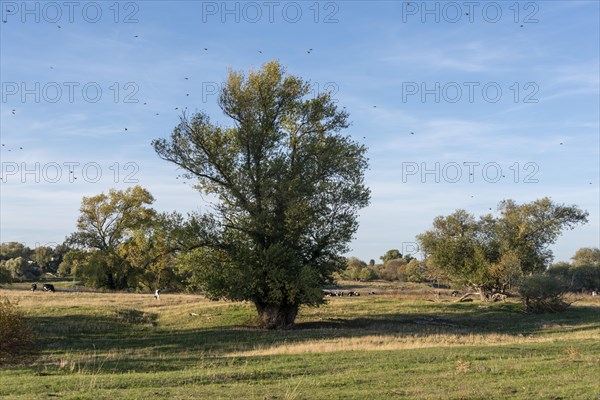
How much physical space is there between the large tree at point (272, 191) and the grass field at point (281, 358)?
303 centimetres

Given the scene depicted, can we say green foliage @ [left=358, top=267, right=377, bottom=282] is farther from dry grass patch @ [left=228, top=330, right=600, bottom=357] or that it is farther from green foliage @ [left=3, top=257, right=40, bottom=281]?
dry grass patch @ [left=228, top=330, right=600, bottom=357]

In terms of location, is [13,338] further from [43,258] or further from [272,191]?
[43,258]

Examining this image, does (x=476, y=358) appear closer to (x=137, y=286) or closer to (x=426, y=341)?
(x=426, y=341)

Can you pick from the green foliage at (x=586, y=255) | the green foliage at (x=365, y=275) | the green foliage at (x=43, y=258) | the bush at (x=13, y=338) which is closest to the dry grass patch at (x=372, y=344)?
the bush at (x=13, y=338)

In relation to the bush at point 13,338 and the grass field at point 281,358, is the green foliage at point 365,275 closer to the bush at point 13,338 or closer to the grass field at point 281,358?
the grass field at point 281,358

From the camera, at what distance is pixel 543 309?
51.9m

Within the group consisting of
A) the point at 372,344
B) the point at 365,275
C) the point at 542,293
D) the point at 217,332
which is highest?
the point at 542,293

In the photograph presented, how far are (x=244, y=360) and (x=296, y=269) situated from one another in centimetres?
1545

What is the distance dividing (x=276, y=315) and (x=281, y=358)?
1671 centimetres

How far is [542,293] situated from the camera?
51188 mm

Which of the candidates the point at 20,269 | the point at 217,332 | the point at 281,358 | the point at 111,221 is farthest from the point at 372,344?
the point at 20,269

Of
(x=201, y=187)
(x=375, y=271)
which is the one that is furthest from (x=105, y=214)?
(x=375, y=271)

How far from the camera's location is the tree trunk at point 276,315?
37844 mm

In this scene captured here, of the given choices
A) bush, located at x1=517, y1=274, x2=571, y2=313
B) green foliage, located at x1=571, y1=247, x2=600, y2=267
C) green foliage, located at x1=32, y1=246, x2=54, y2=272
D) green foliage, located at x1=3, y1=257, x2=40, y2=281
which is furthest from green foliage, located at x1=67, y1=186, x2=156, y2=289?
green foliage, located at x1=571, y1=247, x2=600, y2=267
